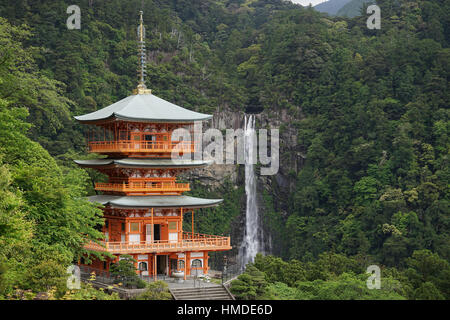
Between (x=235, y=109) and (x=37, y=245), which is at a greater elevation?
(x=235, y=109)

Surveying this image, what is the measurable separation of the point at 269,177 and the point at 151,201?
38552 millimetres

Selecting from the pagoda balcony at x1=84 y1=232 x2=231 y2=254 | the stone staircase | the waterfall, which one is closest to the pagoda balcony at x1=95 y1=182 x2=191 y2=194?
the pagoda balcony at x1=84 y1=232 x2=231 y2=254

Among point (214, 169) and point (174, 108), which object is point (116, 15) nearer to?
point (214, 169)

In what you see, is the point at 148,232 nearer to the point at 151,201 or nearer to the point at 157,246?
the point at 157,246

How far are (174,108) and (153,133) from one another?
1.71 meters

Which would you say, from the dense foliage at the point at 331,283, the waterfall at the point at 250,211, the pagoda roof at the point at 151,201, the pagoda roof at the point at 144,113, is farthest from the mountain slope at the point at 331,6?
the pagoda roof at the point at 151,201

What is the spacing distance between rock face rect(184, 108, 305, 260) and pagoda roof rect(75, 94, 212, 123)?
3352cm

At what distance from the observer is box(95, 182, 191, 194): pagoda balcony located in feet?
102

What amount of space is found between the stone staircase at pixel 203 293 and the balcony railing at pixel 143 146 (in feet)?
24.8

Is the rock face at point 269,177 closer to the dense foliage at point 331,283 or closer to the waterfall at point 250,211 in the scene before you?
the waterfall at point 250,211

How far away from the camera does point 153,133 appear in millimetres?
32031

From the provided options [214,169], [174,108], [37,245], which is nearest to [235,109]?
[214,169]

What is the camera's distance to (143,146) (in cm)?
3150

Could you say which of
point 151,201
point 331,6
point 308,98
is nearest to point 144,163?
point 151,201
